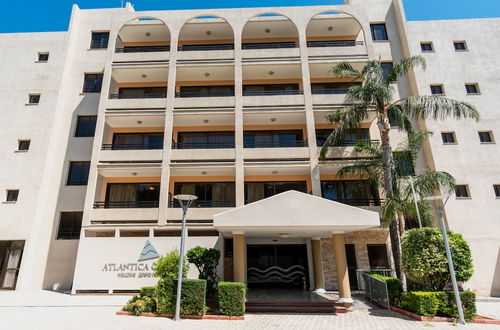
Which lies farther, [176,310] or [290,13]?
[290,13]

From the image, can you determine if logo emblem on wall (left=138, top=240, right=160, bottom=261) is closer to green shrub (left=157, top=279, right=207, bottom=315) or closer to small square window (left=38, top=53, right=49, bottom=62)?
green shrub (left=157, top=279, right=207, bottom=315)

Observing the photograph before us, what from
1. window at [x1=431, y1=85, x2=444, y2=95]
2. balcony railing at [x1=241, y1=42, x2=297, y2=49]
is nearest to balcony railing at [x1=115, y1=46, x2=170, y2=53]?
balcony railing at [x1=241, y1=42, x2=297, y2=49]

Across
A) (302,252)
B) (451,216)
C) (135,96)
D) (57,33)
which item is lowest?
(302,252)

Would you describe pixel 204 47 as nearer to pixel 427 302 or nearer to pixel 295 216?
pixel 295 216

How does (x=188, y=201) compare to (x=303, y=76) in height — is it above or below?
below

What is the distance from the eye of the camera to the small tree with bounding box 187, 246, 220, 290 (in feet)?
47.6

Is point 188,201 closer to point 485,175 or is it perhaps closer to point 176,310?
point 176,310

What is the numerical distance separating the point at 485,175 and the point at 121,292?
27.0 m

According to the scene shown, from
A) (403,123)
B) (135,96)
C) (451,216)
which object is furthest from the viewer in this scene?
(135,96)

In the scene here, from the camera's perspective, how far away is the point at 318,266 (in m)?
18.1

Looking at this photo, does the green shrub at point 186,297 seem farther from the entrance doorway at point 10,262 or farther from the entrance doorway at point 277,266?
the entrance doorway at point 10,262

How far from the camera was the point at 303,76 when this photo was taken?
23.0m

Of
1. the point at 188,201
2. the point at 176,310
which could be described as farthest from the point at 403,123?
the point at 176,310

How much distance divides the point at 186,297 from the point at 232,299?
2038 millimetres
